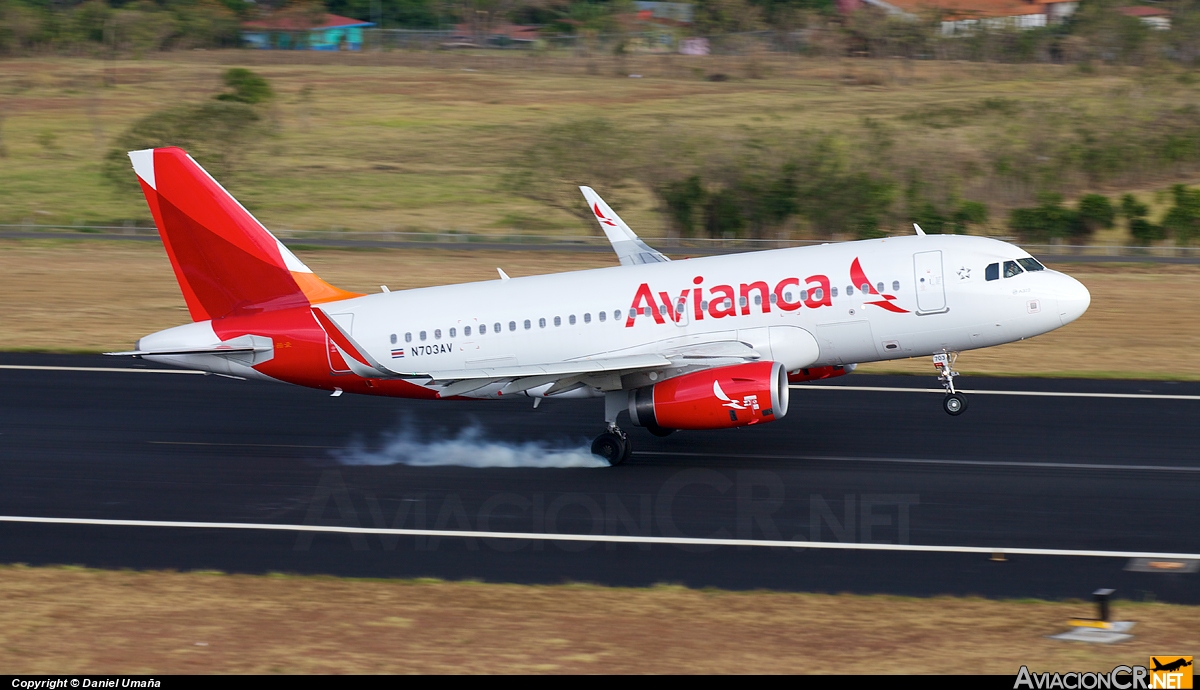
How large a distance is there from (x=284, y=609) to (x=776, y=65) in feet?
358

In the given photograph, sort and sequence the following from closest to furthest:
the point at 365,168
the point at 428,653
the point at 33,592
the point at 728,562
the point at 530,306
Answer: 1. the point at 428,653
2. the point at 33,592
3. the point at 728,562
4. the point at 530,306
5. the point at 365,168

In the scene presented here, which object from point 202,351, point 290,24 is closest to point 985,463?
point 202,351

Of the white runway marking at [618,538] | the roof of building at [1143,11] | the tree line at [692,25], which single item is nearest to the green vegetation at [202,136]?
the tree line at [692,25]

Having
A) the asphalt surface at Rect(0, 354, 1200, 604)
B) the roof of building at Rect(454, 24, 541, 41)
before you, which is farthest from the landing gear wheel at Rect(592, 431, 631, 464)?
the roof of building at Rect(454, 24, 541, 41)

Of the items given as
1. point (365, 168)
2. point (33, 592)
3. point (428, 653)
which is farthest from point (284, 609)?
point (365, 168)

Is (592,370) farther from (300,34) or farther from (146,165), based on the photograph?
(300,34)

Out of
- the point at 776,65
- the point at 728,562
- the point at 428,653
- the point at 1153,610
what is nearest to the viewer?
the point at 428,653

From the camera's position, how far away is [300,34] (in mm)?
140750

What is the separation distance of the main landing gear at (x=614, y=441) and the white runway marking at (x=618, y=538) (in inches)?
177

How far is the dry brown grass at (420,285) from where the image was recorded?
35938mm

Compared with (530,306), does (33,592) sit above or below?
below

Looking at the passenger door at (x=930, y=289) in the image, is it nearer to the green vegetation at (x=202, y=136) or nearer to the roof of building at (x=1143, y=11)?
the green vegetation at (x=202, y=136)

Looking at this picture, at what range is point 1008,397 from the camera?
31484mm

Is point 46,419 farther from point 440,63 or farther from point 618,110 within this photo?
point 440,63
